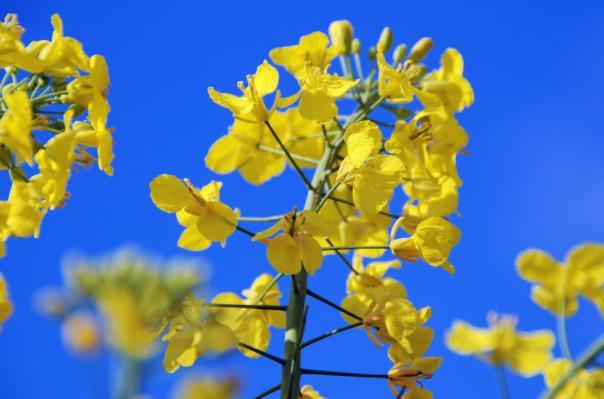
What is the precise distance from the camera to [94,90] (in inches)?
92.4

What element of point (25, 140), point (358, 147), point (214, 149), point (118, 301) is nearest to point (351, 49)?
point (214, 149)

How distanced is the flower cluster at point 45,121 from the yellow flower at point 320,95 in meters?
0.66

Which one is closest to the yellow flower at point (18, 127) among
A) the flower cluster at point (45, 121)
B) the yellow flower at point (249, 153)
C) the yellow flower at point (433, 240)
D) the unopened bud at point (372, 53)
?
the flower cluster at point (45, 121)

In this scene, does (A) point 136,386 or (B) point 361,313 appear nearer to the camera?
(A) point 136,386

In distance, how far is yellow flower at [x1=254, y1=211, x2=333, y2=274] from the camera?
92.5 inches

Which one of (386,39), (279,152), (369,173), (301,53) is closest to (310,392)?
(369,173)

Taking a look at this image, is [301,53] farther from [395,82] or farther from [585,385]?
[585,385]

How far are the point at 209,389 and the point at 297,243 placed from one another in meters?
1.30

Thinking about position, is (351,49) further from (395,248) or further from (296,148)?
(395,248)

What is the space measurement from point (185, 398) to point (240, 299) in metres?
1.75

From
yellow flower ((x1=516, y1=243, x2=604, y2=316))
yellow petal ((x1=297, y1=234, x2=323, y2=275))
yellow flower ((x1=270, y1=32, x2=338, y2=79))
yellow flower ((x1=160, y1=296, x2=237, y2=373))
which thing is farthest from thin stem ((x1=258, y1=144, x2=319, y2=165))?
yellow flower ((x1=516, y1=243, x2=604, y2=316))

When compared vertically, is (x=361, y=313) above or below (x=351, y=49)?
below

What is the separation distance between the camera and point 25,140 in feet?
6.55

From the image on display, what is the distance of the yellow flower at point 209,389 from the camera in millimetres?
1067
